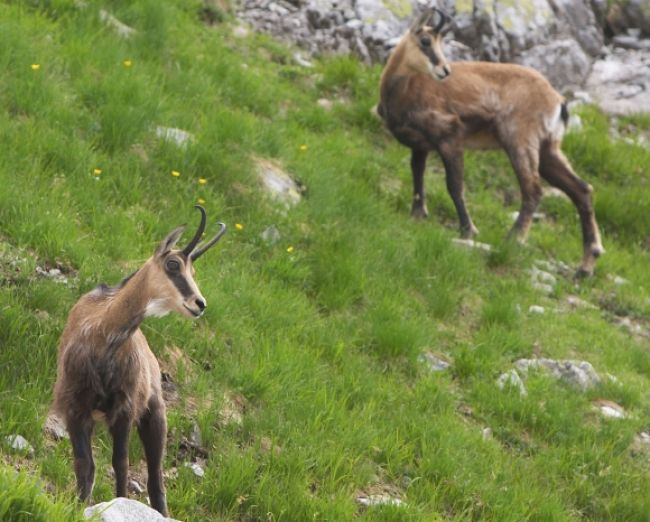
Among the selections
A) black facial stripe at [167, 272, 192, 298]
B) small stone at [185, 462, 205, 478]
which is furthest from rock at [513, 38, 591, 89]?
black facial stripe at [167, 272, 192, 298]

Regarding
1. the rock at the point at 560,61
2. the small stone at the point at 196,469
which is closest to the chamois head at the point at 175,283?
the small stone at the point at 196,469

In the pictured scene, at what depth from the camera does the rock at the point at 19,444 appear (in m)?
5.45

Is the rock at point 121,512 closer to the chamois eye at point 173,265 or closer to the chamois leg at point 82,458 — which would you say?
the chamois leg at point 82,458

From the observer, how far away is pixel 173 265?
16.3 feet

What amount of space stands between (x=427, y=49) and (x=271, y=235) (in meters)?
3.59

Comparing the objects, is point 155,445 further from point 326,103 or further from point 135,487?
point 326,103

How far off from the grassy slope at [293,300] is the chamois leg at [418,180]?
0.49 feet

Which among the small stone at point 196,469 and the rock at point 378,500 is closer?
the small stone at point 196,469

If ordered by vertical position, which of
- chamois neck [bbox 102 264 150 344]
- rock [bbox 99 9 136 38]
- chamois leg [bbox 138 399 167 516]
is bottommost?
rock [bbox 99 9 136 38]

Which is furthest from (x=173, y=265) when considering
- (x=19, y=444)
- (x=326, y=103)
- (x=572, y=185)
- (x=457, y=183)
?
(x=326, y=103)

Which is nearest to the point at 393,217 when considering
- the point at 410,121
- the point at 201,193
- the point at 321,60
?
the point at 410,121

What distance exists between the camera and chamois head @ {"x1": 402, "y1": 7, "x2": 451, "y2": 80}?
448 inches

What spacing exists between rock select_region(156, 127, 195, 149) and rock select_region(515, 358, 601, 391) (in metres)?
3.44

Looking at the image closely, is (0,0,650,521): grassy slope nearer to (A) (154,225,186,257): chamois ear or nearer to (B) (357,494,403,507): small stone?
(B) (357,494,403,507): small stone
